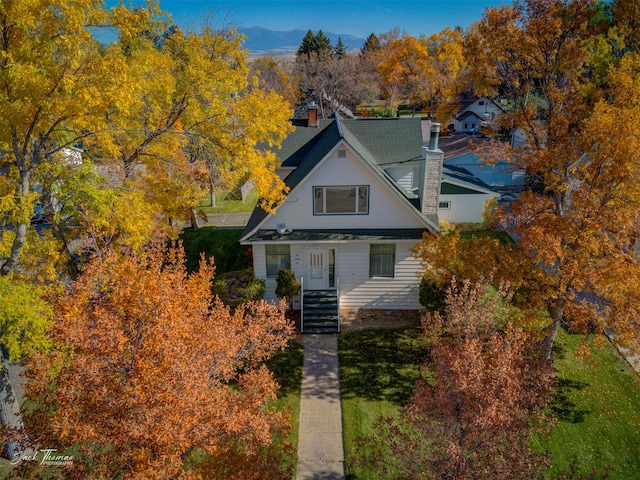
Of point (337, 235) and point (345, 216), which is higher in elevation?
point (345, 216)

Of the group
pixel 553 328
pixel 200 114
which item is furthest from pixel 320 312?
pixel 200 114

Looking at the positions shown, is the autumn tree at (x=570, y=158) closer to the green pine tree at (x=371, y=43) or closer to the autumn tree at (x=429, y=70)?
the autumn tree at (x=429, y=70)

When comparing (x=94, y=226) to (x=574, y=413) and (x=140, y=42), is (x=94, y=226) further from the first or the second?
(x=574, y=413)

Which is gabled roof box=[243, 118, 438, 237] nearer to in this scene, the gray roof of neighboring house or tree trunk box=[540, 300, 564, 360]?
the gray roof of neighboring house

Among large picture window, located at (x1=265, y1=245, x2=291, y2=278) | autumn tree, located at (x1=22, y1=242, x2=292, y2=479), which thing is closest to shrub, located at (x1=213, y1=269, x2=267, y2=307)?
large picture window, located at (x1=265, y1=245, x2=291, y2=278)

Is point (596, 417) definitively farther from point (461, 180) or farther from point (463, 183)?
point (461, 180)

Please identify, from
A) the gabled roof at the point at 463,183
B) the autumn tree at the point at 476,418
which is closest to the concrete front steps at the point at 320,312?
the autumn tree at the point at 476,418

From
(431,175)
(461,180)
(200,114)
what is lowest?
(461,180)

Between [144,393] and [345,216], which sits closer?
[144,393]
